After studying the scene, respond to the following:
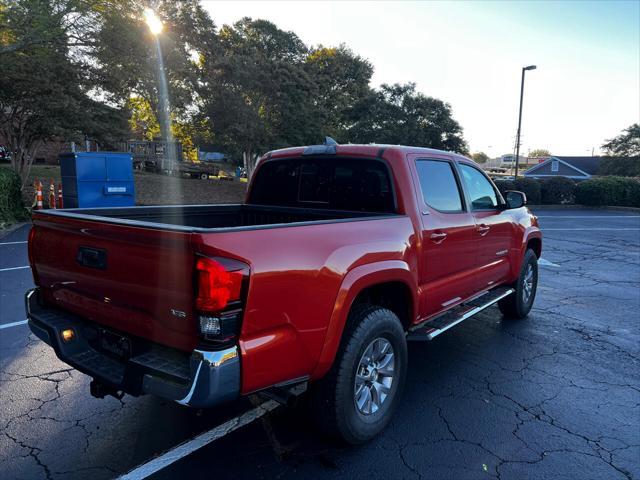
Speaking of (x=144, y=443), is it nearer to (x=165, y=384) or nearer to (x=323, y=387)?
(x=165, y=384)

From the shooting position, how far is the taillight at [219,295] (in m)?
2.13

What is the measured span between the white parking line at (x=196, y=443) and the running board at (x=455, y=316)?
1.25 m

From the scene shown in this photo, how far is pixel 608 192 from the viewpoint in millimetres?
24781

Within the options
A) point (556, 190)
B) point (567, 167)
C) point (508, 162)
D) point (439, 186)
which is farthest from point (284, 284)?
point (508, 162)

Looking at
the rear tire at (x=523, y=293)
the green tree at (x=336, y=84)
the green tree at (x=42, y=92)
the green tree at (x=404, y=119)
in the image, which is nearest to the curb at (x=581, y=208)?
the green tree at (x=404, y=119)

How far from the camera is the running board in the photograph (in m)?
3.58

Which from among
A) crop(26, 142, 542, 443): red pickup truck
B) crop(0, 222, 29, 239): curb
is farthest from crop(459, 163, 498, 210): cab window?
crop(0, 222, 29, 239): curb

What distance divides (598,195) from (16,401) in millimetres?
27607

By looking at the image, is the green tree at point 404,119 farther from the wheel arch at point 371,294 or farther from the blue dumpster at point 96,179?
the wheel arch at point 371,294

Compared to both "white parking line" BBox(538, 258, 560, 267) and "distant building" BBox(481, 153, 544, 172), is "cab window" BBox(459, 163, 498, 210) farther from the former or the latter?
"distant building" BBox(481, 153, 544, 172)

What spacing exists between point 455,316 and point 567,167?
241 feet

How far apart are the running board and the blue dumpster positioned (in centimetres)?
1220

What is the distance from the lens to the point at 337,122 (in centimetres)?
2759

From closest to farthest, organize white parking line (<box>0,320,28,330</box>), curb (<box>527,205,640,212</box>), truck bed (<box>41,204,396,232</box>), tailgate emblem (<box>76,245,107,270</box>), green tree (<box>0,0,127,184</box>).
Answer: tailgate emblem (<box>76,245,107,270</box>)
truck bed (<box>41,204,396,232</box>)
white parking line (<box>0,320,28,330</box>)
green tree (<box>0,0,127,184</box>)
curb (<box>527,205,640,212</box>)
